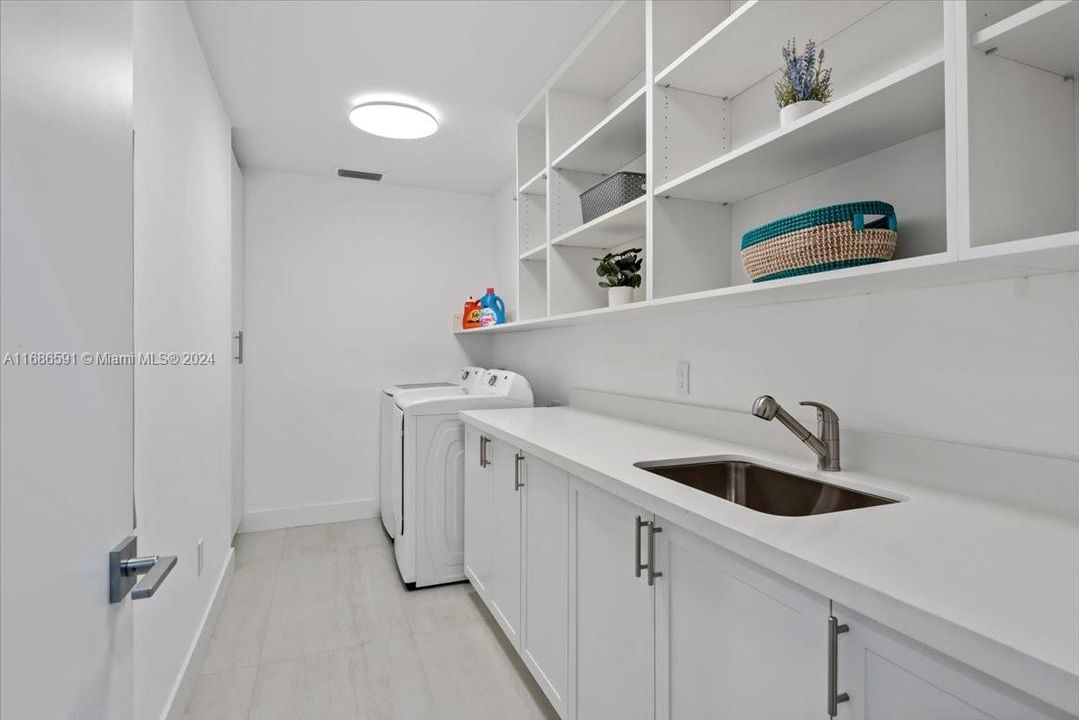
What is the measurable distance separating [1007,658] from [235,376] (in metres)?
3.68

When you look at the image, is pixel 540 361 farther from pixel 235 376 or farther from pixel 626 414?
pixel 235 376

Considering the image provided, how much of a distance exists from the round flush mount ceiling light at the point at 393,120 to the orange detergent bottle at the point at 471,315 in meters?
1.26

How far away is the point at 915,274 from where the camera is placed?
1017 mm

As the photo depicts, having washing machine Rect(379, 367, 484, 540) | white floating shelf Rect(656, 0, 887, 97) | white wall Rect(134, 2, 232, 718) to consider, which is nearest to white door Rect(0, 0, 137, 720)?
white wall Rect(134, 2, 232, 718)

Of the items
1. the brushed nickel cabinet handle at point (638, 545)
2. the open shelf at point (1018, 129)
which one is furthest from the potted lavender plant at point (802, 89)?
the brushed nickel cabinet handle at point (638, 545)

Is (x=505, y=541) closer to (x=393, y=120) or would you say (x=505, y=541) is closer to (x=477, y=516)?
(x=477, y=516)

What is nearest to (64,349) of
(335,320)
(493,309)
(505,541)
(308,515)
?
(505,541)

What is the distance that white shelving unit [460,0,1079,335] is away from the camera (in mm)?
875

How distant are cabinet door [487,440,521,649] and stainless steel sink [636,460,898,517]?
683 mm

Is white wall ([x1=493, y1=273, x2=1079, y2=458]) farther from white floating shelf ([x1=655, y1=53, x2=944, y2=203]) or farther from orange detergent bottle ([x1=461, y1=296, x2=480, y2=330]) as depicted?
orange detergent bottle ([x1=461, y1=296, x2=480, y2=330])

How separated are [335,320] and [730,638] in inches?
140

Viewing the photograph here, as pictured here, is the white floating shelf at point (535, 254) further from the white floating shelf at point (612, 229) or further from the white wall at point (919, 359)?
the white wall at point (919, 359)

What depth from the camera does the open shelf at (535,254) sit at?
2.69 m

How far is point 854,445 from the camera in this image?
1364mm
